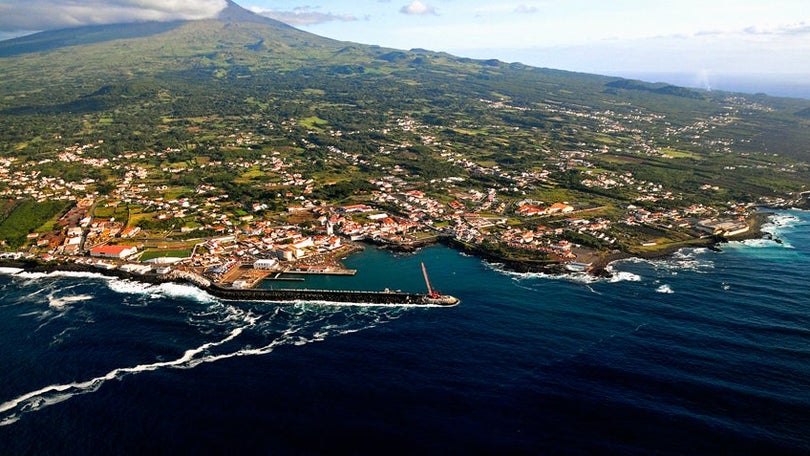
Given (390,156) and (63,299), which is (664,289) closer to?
(63,299)

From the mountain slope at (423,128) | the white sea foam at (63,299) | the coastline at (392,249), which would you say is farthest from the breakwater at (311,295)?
the mountain slope at (423,128)

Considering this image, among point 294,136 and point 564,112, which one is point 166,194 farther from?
point 564,112

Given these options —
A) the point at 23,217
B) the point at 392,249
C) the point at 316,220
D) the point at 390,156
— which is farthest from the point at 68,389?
the point at 390,156

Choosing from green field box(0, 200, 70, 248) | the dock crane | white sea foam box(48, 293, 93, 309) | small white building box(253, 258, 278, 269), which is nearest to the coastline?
the dock crane

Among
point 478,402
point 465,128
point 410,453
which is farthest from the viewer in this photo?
point 465,128

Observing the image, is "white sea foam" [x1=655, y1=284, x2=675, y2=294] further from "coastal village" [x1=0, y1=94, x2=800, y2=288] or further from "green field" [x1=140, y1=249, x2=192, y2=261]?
"green field" [x1=140, y1=249, x2=192, y2=261]

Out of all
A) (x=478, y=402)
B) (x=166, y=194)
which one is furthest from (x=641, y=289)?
(x=166, y=194)

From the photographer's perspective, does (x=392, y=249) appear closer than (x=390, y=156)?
Yes
